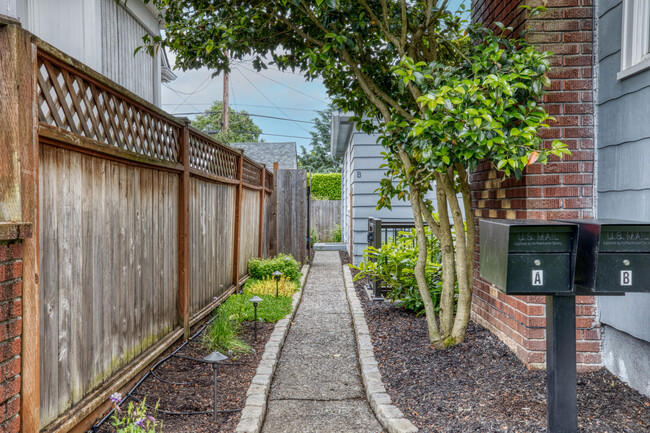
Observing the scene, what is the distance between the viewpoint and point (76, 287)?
2.71 metres

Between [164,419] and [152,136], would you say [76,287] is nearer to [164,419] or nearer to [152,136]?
[164,419]

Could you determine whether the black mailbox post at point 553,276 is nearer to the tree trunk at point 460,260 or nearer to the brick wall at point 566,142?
the brick wall at point 566,142

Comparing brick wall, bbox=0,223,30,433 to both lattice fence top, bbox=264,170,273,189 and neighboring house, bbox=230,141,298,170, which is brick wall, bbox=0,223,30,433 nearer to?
lattice fence top, bbox=264,170,273,189

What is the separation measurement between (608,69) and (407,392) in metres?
2.64

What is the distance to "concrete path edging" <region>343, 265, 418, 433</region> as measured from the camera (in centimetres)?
300

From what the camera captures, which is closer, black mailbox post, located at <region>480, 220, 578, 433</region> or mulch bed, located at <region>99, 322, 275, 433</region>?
black mailbox post, located at <region>480, 220, 578, 433</region>

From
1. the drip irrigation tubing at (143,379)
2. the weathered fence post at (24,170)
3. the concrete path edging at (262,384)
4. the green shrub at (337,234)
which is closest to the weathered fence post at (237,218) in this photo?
the drip irrigation tubing at (143,379)

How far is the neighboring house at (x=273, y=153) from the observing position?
26984mm

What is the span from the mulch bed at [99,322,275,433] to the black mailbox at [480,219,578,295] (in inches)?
74.0

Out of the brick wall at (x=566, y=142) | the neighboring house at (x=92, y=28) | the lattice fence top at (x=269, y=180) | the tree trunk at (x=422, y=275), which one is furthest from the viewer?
the lattice fence top at (x=269, y=180)

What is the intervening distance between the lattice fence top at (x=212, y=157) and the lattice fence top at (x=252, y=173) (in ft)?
2.48

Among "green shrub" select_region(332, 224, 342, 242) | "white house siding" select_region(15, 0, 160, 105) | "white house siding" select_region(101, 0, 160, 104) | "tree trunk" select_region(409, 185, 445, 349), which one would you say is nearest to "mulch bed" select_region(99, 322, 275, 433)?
"tree trunk" select_region(409, 185, 445, 349)

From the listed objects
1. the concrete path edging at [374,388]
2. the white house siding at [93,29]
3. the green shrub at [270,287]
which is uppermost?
the white house siding at [93,29]

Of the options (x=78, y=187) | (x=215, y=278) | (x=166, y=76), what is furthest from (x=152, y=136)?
(x=166, y=76)
